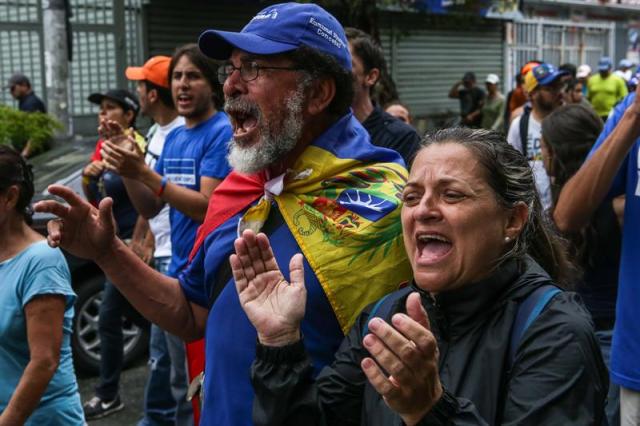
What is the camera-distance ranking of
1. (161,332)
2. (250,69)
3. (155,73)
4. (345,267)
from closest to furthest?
(345,267) → (250,69) → (161,332) → (155,73)

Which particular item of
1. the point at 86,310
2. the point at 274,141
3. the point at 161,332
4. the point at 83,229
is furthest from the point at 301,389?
the point at 86,310

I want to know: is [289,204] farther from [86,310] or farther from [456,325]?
[86,310]

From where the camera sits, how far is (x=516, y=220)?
205 centimetres

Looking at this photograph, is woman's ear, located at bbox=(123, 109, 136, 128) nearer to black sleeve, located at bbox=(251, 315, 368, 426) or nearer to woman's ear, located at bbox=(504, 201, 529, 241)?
black sleeve, located at bbox=(251, 315, 368, 426)

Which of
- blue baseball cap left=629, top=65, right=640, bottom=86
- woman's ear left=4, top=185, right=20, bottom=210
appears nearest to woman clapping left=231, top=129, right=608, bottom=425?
blue baseball cap left=629, top=65, right=640, bottom=86

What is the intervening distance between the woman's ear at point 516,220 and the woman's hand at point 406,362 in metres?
0.49

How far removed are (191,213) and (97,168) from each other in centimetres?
86

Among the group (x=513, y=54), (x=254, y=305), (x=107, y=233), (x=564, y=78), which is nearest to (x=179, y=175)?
(x=107, y=233)

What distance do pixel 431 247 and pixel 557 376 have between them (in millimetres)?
413

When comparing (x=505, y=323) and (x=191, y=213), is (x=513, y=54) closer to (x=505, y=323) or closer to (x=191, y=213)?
(x=191, y=213)

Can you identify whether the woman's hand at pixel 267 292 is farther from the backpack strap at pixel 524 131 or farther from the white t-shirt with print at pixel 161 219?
the backpack strap at pixel 524 131

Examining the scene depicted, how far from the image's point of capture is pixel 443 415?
1.63 metres

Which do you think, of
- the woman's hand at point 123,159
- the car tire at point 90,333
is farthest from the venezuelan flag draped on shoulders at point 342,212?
the car tire at point 90,333

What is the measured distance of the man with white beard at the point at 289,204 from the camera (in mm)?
2426
